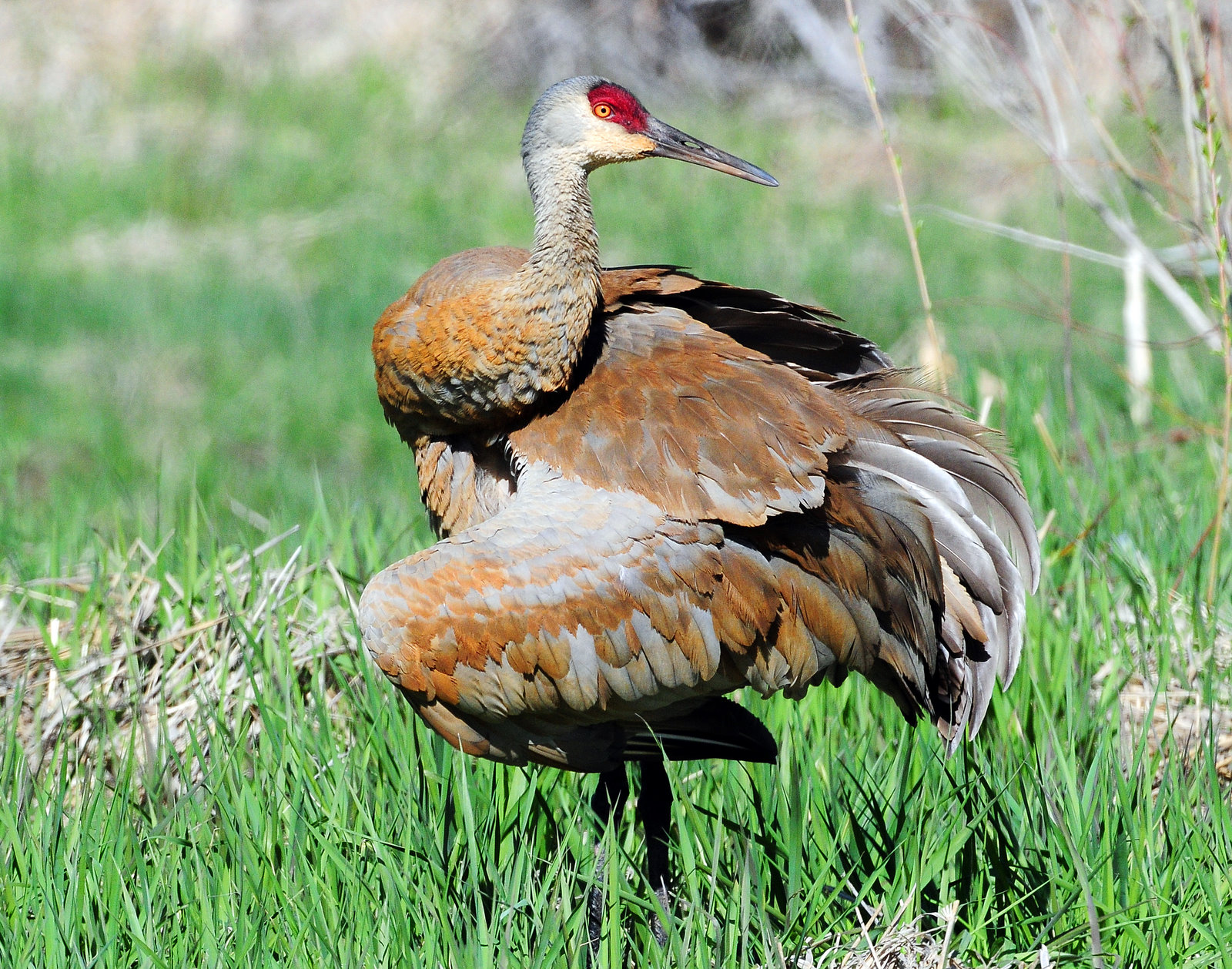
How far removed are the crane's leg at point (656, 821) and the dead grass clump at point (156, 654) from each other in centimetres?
85

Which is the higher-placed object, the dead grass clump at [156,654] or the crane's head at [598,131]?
the crane's head at [598,131]

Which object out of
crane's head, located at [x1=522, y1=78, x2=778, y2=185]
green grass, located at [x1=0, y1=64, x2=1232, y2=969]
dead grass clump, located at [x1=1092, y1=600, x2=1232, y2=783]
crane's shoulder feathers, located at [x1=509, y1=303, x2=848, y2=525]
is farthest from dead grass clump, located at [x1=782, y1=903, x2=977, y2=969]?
crane's head, located at [x1=522, y1=78, x2=778, y2=185]

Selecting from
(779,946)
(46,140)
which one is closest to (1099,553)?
(779,946)

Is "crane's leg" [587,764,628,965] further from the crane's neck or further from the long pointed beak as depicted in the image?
the long pointed beak

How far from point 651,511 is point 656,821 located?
74 cm

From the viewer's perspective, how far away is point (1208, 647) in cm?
368

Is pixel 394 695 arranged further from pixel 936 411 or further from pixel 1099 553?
pixel 1099 553

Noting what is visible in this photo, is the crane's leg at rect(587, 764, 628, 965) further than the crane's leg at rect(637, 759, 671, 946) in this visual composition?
No

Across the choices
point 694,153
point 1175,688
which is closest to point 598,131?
point 694,153

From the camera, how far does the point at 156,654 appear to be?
372 centimetres

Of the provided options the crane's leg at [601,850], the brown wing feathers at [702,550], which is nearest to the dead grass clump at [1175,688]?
the brown wing feathers at [702,550]

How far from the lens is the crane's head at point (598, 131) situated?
9.62 ft

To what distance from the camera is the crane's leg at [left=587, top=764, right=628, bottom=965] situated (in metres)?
2.73

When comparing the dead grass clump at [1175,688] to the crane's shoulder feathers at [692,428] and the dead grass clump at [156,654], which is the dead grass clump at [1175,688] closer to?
the crane's shoulder feathers at [692,428]
